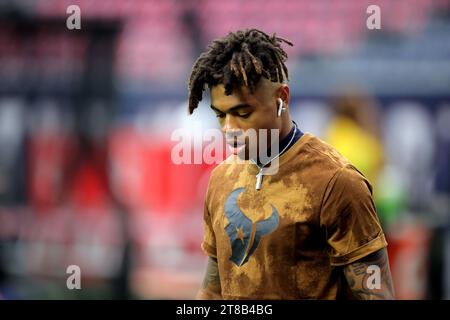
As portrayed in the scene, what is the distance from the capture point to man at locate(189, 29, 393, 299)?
9.11ft

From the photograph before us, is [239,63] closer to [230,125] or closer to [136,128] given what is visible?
[230,125]

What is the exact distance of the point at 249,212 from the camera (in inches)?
117

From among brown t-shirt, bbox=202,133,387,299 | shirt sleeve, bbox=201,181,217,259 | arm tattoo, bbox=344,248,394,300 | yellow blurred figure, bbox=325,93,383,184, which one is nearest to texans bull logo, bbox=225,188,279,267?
brown t-shirt, bbox=202,133,387,299

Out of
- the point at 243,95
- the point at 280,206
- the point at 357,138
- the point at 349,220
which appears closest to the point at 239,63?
the point at 243,95

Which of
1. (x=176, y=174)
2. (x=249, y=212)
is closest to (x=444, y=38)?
(x=176, y=174)

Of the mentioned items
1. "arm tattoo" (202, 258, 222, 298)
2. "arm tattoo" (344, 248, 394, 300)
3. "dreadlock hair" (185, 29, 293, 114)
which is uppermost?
"dreadlock hair" (185, 29, 293, 114)

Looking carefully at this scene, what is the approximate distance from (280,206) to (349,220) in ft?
0.87

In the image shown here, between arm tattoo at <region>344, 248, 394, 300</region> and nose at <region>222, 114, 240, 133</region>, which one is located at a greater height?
nose at <region>222, 114, 240, 133</region>

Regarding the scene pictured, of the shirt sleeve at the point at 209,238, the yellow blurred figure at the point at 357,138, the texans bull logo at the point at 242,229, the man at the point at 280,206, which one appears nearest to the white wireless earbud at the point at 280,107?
the man at the point at 280,206

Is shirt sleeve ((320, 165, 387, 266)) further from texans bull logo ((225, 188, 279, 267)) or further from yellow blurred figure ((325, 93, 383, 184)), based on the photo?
yellow blurred figure ((325, 93, 383, 184))

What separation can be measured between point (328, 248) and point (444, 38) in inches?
241

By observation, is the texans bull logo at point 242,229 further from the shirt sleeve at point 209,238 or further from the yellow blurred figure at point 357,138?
the yellow blurred figure at point 357,138

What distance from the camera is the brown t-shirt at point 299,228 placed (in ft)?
9.09
